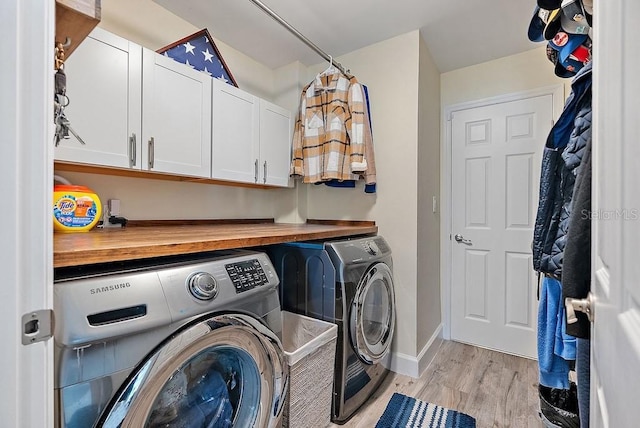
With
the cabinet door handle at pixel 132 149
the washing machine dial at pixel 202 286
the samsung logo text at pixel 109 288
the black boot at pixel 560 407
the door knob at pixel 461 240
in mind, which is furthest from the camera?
the door knob at pixel 461 240

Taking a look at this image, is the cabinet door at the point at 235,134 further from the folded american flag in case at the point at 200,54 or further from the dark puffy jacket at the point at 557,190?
the dark puffy jacket at the point at 557,190

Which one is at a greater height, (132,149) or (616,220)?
(132,149)

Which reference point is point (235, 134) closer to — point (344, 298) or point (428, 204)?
point (344, 298)

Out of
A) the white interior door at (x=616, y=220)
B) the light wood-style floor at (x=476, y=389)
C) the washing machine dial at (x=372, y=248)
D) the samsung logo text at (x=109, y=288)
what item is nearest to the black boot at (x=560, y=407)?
the light wood-style floor at (x=476, y=389)

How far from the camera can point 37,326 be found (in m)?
0.51

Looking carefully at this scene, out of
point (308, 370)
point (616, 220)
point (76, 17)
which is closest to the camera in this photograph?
point (616, 220)

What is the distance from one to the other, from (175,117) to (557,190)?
6.29 ft

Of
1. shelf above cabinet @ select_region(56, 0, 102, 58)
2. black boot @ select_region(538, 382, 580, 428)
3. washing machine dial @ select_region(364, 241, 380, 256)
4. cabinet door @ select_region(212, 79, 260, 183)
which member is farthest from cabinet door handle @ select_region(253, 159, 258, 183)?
black boot @ select_region(538, 382, 580, 428)

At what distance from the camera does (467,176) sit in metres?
2.61

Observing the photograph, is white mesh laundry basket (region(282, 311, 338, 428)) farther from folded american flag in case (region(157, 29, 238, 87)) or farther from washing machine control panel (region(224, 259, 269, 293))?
folded american flag in case (region(157, 29, 238, 87))

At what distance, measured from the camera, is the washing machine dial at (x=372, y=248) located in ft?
6.04

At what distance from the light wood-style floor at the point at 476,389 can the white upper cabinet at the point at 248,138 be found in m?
1.67

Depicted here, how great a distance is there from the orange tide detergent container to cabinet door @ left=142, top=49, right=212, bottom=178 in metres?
0.31

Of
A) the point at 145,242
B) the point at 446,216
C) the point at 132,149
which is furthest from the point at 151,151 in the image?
the point at 446,216
